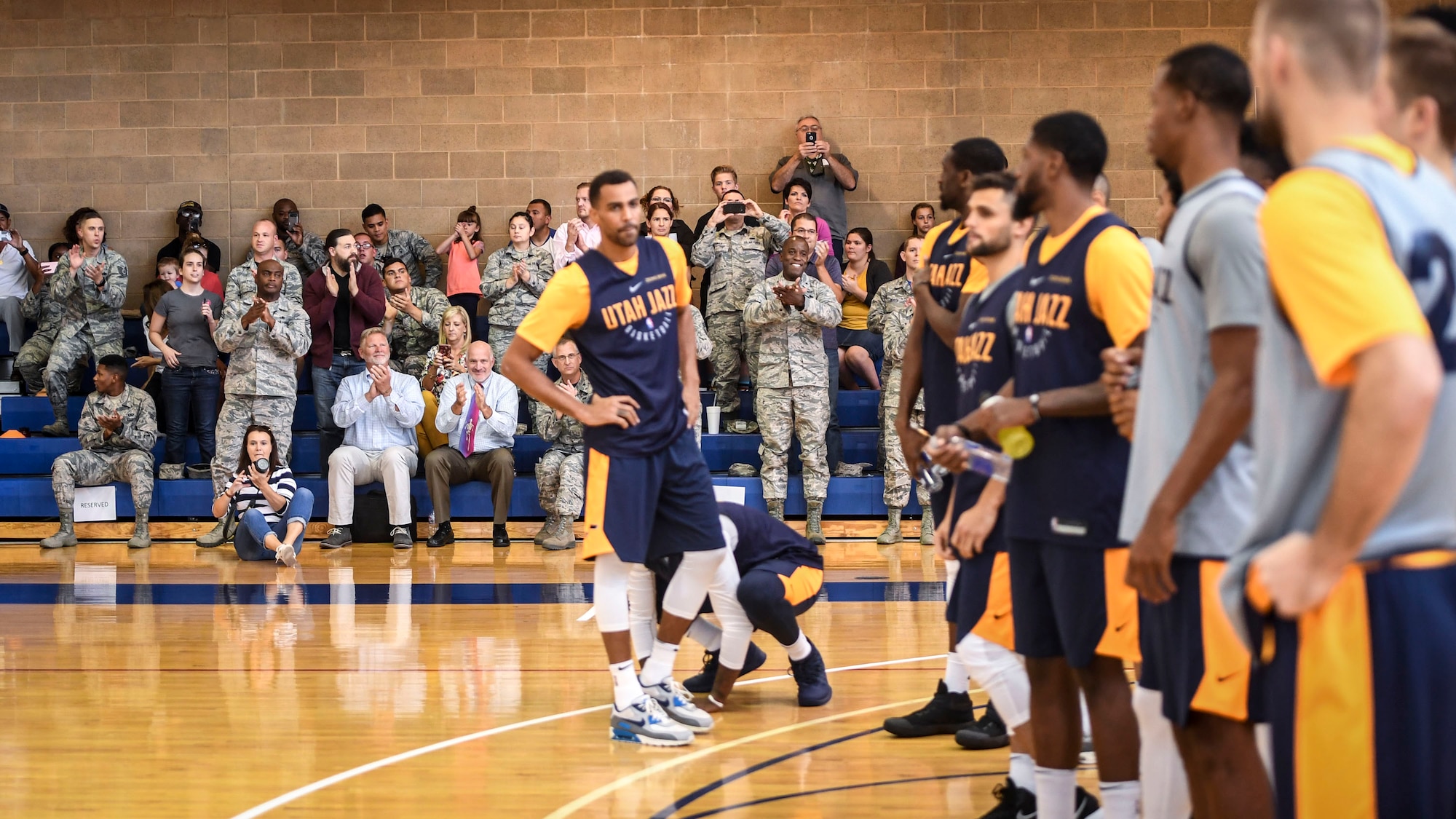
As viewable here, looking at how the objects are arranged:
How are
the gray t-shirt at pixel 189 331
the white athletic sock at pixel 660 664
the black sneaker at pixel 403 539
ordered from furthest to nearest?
the gray t-shirt at pixel 189 331, the black sneaker at pixel 403 539, the white athletic sock at pixel 660 664

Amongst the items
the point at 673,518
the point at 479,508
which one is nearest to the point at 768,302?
the point at 479,508

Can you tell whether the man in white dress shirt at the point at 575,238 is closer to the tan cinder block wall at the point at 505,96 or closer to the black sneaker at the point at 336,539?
the tan cinder block wall at the point at 505,96

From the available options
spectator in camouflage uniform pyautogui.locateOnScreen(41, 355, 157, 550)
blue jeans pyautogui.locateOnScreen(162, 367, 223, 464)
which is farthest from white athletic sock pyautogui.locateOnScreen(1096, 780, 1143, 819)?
blue jeans pyautogui.locateOnScreen(162, 367, 223, 464)

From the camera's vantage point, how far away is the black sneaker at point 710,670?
5414 millimetres

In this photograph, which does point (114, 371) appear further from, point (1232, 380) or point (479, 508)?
point (1232, 380)

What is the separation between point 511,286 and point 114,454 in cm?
344

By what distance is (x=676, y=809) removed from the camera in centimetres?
Result: 393

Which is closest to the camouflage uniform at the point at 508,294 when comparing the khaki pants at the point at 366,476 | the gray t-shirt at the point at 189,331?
the khaki pants at the point at 366,476

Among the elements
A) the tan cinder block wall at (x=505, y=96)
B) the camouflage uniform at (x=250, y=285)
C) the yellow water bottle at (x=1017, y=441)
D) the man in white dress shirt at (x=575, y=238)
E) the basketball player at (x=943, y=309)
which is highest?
the tan cinder block wall at (x=505, y=96)

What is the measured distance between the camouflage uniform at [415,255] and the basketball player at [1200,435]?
35.1 ft

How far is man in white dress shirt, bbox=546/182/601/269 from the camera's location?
11266 millimetres

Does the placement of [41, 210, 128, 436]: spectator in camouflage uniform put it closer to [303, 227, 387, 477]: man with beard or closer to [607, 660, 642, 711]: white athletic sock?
[303, 227, 387, 477]: man with beard

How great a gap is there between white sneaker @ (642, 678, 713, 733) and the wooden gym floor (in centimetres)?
7

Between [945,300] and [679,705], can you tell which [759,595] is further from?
[945,300]
